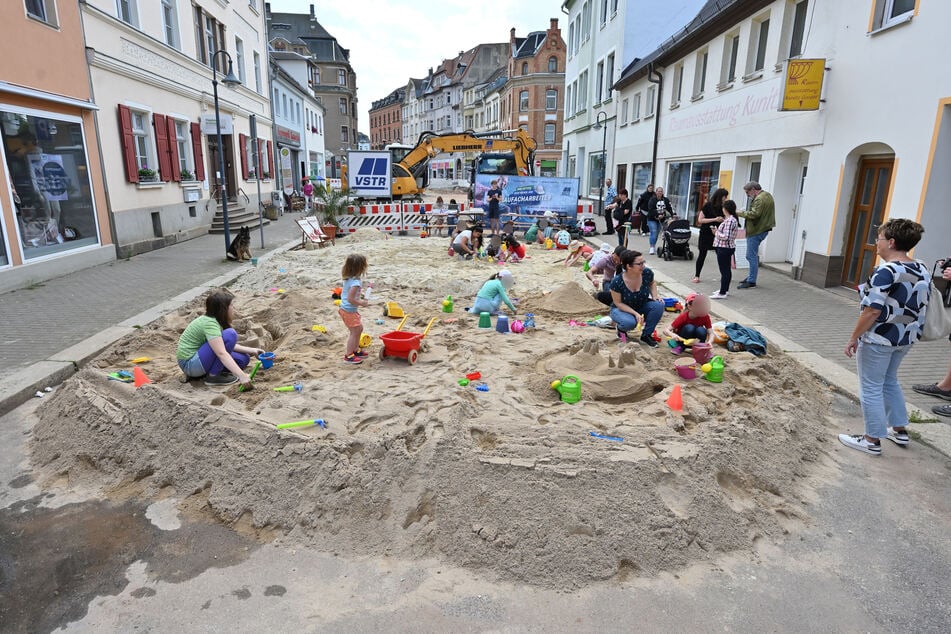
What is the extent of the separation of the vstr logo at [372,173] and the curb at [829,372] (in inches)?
647

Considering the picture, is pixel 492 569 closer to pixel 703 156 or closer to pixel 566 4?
pixel 703 156

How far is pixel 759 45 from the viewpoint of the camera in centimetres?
1380

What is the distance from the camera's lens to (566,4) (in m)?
36.8

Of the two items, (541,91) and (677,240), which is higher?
(541,91)

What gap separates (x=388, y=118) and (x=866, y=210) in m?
113

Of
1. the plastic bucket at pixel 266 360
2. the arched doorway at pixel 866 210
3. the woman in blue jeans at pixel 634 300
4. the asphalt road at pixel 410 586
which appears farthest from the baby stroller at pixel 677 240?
the plastic bucket at pixel 266 360

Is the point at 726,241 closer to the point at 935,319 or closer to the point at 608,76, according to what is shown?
the point at 935,319

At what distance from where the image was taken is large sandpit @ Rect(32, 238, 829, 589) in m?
3.47

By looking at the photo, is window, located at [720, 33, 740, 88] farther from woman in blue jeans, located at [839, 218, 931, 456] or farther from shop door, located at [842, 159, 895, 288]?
woman in blue jeans, located at [839, 218, 931, 456]

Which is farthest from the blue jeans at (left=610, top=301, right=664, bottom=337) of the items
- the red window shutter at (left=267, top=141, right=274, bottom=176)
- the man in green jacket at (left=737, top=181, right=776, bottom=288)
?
the red window shutter at (left=267, top=141, right=274, bottom=176)

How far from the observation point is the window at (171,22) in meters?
16.6

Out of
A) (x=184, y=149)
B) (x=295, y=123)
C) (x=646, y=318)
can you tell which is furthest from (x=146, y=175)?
(x=295, y=123)

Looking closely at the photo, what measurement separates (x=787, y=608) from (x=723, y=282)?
7.44 meters

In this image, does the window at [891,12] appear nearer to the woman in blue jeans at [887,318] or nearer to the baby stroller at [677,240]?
the baby stroller at [677,240]
